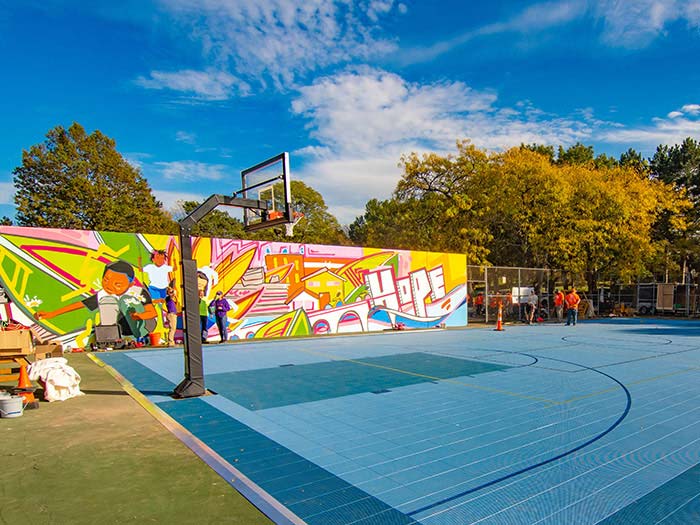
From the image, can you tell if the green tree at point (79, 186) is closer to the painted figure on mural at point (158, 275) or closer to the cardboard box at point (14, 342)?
the painted figure on mural at point (158, 275)

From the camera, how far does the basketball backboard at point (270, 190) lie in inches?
386

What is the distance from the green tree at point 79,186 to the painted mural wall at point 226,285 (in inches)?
726

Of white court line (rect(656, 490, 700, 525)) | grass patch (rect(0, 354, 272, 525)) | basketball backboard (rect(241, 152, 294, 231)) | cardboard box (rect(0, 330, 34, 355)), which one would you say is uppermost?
basketball backboard (rect(241, 152, 294, 231))

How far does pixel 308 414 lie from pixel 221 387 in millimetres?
2411

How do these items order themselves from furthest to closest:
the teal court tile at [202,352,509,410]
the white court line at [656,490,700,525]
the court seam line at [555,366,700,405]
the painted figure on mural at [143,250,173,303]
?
the painted figure on mural at [143,250,173,303] → the teal court tile at [202,352,509,410] → the court seam line at [555,366,700,405] → the white court line at [656,490,700,525]

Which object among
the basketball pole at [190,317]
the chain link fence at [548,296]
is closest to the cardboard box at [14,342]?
the basketball pole at [190,317]

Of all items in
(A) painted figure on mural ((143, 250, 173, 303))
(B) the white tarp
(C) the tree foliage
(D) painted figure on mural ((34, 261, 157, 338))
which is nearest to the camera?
(B) the white tarp

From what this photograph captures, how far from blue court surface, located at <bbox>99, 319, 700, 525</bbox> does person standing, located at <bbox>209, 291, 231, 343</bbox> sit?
376cm

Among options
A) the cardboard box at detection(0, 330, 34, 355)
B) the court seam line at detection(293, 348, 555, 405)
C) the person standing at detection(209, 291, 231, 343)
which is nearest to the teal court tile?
the court seam line at detection(293, 348, 555, 405)

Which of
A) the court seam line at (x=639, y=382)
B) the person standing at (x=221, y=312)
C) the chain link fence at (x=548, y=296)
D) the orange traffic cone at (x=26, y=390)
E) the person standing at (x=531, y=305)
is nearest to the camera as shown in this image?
the orange traffic cone at (x=26, y=390)

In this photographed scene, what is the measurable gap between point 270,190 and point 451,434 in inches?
287

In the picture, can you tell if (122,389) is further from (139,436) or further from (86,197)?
(86,197)

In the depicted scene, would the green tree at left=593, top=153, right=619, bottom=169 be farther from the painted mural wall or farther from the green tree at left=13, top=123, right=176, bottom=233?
the green tree at left=13, top=123, right=176, bottom=233

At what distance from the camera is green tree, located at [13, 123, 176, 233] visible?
28.5 meters
